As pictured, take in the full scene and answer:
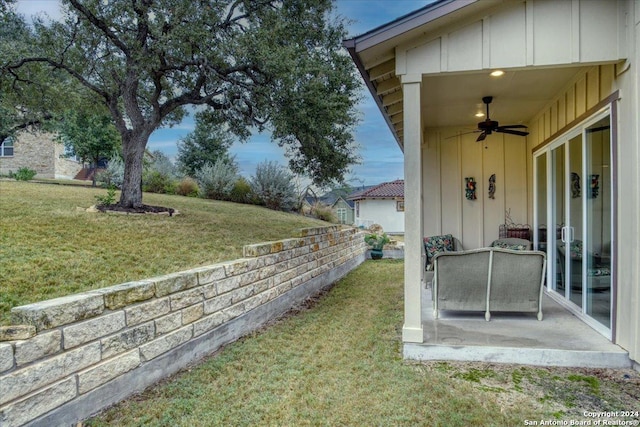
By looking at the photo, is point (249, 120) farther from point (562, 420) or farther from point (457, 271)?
point (562, 420)

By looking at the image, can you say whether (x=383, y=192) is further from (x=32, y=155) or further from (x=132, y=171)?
(x=32, y=155)

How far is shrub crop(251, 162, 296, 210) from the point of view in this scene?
1454 centimetres

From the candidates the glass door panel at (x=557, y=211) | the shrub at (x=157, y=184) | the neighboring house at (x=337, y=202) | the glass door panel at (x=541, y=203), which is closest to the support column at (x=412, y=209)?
the glass door panel at (x=557, y=211)

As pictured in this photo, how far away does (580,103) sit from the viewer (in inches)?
178

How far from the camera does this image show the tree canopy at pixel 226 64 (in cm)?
729

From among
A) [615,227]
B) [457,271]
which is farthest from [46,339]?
[615,227]

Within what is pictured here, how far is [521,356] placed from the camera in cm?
367

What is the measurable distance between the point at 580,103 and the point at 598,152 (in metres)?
0.77

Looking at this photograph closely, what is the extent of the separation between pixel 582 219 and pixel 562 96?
69.7 inches

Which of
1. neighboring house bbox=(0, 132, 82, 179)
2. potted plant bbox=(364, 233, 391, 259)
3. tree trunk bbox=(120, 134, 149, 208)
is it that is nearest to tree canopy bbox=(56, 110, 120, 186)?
neighboring house bbox=(0, 132, 82, 179)

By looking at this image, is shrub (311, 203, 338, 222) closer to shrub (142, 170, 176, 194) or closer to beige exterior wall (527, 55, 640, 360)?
shrub (142, 170, 176, 194)

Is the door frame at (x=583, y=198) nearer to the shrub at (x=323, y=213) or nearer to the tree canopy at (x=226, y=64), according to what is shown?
the tree canopy at (x=226, y=64)

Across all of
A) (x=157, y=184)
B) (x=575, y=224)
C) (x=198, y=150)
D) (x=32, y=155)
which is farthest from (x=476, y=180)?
(x=32, y=155)

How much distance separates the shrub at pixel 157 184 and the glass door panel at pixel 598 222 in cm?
1341
